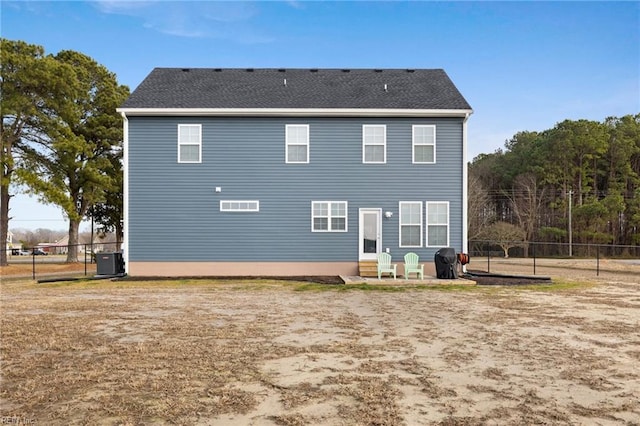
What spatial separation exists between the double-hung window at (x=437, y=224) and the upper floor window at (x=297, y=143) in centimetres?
484

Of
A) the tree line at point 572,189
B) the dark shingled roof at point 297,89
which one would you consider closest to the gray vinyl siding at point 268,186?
the dark shingled roof at point 297,89

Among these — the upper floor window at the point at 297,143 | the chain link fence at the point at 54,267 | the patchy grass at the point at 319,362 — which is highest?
the upper floor window at the point at 297,143

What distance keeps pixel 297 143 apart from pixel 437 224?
5.82 meters

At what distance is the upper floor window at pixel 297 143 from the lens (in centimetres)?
1623

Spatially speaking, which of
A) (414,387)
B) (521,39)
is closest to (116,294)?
(414,387)

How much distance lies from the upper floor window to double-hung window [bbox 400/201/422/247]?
3957 millimetres

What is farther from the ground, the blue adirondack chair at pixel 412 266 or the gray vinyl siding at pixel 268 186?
the gray vinyl siding at pixel 268 186

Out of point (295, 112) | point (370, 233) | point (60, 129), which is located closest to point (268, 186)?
point (295, 112)

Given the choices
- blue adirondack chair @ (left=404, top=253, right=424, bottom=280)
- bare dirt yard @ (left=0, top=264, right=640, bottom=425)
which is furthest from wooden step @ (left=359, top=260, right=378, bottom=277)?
bare dirt yard @ (left=0, top=264, right=640, bottom=425)

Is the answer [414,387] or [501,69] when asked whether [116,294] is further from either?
[501,69]

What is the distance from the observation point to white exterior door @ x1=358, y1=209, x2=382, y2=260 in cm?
1602

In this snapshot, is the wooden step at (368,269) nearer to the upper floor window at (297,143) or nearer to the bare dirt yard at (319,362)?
the upper floor window at (297,143)

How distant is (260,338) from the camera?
21.6 ft

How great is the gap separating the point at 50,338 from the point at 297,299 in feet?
18.1
